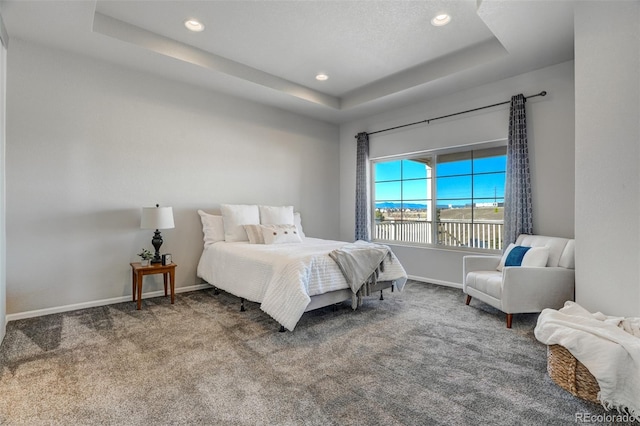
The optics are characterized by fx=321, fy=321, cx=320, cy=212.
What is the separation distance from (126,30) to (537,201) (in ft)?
15.4

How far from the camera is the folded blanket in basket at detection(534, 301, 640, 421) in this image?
5.28ft

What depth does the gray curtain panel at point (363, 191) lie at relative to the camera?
17.9 ft

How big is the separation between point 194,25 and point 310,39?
1143mm

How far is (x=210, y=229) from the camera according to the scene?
165 inches

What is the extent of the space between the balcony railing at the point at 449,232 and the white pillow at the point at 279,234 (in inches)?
74.6

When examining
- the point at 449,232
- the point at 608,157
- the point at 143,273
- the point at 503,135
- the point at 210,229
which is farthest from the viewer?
the point at 449,232

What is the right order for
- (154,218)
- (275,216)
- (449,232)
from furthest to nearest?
(449,232) < (275,216) < (154,218)

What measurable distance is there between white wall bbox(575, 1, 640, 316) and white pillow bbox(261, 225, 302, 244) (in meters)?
2.90

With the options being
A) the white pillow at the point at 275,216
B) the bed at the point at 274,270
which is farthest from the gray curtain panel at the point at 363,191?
the bed at the point at 274,270

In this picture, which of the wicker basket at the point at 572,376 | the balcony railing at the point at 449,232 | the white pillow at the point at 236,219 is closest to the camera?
the wicker basket at the point at 572,376

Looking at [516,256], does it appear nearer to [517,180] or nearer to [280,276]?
[517,180]

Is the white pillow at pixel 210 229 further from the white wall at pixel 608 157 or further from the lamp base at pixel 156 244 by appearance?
the white wall at pixel 608 157

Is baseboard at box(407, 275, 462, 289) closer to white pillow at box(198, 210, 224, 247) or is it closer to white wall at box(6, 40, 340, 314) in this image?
white wall at box(6, 40, 340, 314)

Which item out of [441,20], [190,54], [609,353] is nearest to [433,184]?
[441,20]
